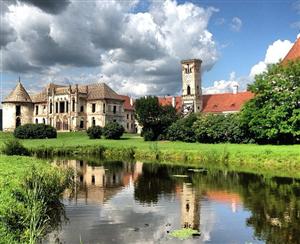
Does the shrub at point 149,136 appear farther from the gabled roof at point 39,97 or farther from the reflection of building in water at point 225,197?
the reflection of building in water at point 225,197

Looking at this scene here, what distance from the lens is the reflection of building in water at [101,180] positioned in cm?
2428

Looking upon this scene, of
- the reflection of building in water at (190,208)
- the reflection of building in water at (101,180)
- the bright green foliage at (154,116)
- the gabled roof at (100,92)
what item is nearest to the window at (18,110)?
the gabled roof at (100,92)

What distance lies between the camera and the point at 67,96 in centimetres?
9050

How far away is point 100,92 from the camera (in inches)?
3563

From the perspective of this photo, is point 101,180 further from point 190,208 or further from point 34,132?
point 34,132

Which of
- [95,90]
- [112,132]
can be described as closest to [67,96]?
[95,90]

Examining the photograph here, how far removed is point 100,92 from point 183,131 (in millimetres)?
32296

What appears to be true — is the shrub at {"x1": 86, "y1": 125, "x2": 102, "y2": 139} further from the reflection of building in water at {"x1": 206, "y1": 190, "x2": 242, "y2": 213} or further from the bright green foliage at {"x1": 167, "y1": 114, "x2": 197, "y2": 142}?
the reflection of building in water at {"x1": 206, "y1": 190, "x2": 242, "y2": 213}

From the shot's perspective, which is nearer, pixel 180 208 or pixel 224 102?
pixel 180 208

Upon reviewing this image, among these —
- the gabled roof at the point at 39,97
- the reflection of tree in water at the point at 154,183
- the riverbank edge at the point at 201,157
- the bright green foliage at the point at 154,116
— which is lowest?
the reflection of tree in water at the point at 154,183

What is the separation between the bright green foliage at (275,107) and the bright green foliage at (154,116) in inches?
713

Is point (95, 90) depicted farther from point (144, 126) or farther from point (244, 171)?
point (244, 171)

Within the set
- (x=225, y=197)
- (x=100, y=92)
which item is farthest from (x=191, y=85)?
(x=225, y=197)

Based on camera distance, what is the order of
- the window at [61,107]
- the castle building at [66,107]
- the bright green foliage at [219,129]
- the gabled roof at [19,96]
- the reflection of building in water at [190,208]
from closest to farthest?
the reflection of building in water at [190,208]
the bright green foliage at [219,129]
the castle building at [66,107]
the window at [61,107]
the gabled roof at [19,96]
